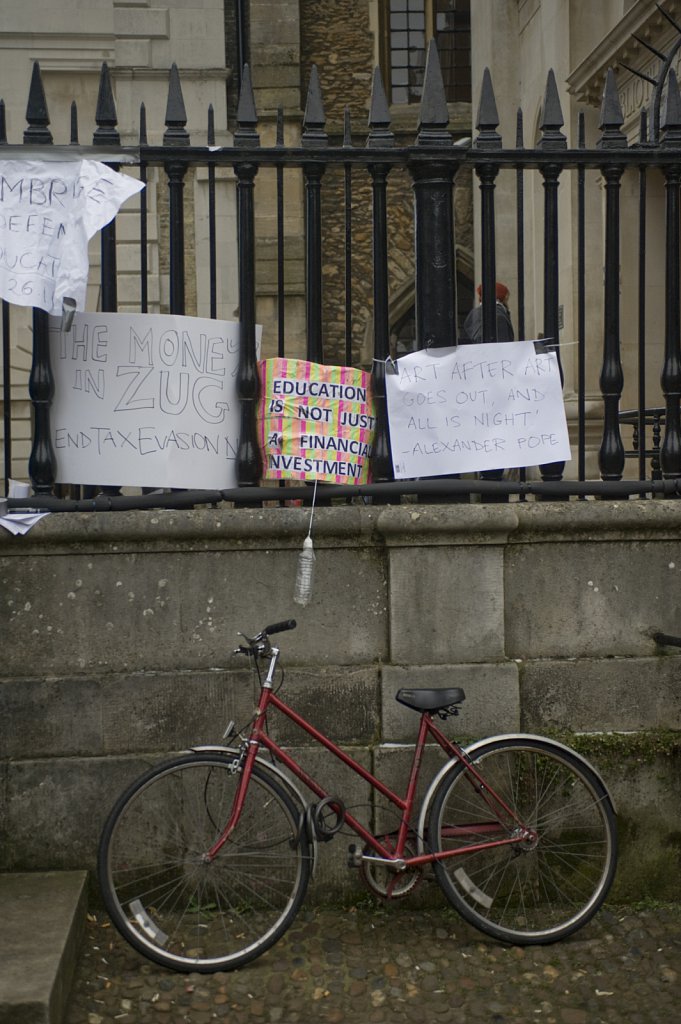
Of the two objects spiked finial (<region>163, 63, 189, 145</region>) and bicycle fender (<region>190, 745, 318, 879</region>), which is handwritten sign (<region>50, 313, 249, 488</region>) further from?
bicycle fender (<region>190, 745, 318, 879</region>)

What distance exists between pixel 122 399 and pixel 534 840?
2242 millimetres

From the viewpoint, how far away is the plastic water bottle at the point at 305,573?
430cm

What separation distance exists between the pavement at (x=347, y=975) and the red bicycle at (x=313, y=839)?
4.1 inches

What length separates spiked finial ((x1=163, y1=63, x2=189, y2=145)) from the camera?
4352mm

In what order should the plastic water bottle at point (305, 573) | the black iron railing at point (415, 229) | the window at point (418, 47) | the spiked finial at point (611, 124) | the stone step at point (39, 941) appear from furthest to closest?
the window at point (418, 47), the spiked finial at point (611, 124), the black iron railing at point (415, 229), the plastic water bottle at point (305, 573), the stone step at point (39, 941)

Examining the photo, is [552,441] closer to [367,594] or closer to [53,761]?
[367,594]

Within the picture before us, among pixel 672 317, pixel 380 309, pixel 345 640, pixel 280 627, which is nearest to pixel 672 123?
pixel 672 317

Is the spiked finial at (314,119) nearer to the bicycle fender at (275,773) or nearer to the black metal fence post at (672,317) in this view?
the black metal fence post at (672,317)

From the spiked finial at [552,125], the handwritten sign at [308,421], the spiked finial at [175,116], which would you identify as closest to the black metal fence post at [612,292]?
the spiked finial at [552,125]

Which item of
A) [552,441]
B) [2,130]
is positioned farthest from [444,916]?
[2,130]

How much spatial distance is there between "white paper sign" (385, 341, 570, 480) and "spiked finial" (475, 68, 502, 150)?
2.62 ft

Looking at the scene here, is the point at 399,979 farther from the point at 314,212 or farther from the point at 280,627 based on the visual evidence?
the point at 314,212

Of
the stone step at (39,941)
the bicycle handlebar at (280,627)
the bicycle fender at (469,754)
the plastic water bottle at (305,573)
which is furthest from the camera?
the plastic water bottle at (305,573)

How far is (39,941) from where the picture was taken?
3.54 meters
